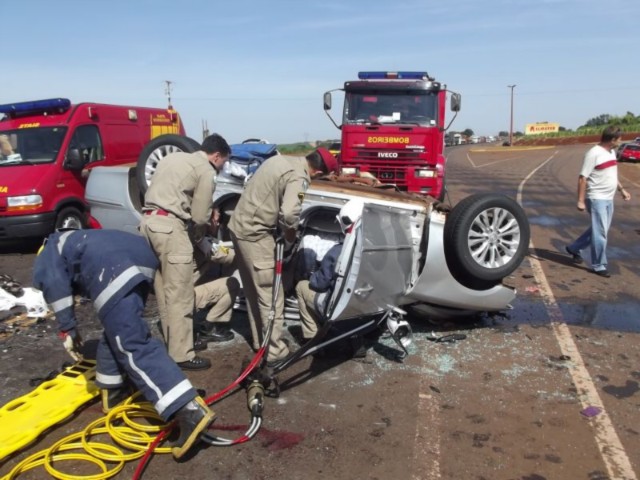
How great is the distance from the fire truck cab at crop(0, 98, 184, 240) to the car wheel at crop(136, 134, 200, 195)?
284cm

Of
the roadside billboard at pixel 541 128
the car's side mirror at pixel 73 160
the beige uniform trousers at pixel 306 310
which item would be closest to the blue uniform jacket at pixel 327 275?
the beige uniform trousers at pixel 306 310

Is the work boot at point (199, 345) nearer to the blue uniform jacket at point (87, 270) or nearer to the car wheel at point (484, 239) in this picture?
the blue uniform jacket at point (87, 270)

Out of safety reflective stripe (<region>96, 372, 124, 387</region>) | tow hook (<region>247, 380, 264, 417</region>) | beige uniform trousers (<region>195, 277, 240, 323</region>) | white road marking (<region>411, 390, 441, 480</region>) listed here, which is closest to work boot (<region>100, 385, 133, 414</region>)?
safety reflective stripe (<region>96, 372, 124, 387</region>)

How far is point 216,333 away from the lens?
4.85 metres

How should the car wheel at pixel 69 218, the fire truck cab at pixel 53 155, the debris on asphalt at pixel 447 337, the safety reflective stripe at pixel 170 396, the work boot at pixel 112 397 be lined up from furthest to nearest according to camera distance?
the car wheel at pixel 69 218 < the fire truck cab at pixel 53 155 < the debris on asphalt at pixel 447 337 < the work boot at pixel 112 397 < the safety reflective stripe at pixel 170 396

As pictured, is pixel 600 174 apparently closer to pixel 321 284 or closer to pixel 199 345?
pixel 321 284

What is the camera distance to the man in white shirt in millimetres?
6805

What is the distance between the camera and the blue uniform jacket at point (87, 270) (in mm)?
3189

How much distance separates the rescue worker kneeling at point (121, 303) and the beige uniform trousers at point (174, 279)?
74 centimetres

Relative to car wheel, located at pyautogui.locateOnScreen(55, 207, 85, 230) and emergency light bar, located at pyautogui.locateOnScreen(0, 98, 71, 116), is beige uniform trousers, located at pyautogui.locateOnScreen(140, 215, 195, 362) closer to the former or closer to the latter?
car wheel, located at pyautogui.locateOnScreen(55, 207, 85, 230)

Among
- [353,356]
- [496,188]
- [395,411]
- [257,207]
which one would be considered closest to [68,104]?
[257,207]

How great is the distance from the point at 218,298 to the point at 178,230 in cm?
86

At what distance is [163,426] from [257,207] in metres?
1.64

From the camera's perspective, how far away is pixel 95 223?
21.4 ft
